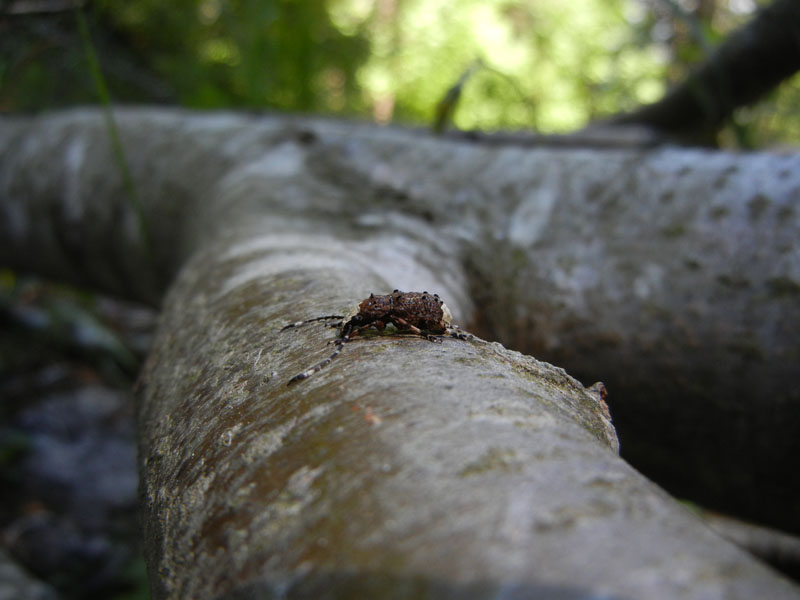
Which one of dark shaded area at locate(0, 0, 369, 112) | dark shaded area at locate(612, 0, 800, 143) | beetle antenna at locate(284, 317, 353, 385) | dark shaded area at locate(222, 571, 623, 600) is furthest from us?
dark shaded area at locate(0, 0, 369, 112)

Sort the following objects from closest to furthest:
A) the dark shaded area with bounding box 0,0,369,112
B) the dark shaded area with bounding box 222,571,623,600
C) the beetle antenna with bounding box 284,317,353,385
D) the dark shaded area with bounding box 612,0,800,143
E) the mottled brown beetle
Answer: the dark shaded area with bounding box 222,571,623,600, the beetle antenna with bounding box 284,317,353,385, the mottled brown beetle, the dark shaded area with bounding box 612,0,800,143, the dark shaded area with bounding box 0,0,369,112

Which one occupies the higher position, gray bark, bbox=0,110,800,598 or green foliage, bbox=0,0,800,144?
green foliage, bbox=0,0,800,144

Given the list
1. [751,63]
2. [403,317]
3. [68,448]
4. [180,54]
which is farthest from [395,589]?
[180,54]

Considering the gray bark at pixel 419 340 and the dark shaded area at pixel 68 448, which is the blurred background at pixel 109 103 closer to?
the dark shaded area at pixel 68 448

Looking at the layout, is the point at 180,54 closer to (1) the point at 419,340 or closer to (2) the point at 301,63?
(2) the point at 301,63

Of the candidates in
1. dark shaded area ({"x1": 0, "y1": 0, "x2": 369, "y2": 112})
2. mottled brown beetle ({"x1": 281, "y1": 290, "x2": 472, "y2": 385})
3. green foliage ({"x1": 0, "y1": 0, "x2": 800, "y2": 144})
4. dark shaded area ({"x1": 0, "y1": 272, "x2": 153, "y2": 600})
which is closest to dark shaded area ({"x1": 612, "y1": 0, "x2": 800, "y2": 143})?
green foliage ({"x1": 0, "y1": 0, "x2": 800, "y2": 144})

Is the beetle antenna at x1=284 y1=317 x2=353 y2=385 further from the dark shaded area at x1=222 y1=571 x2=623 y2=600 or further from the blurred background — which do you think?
the blurred background

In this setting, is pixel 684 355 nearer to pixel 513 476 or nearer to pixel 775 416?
pixel 775 416
